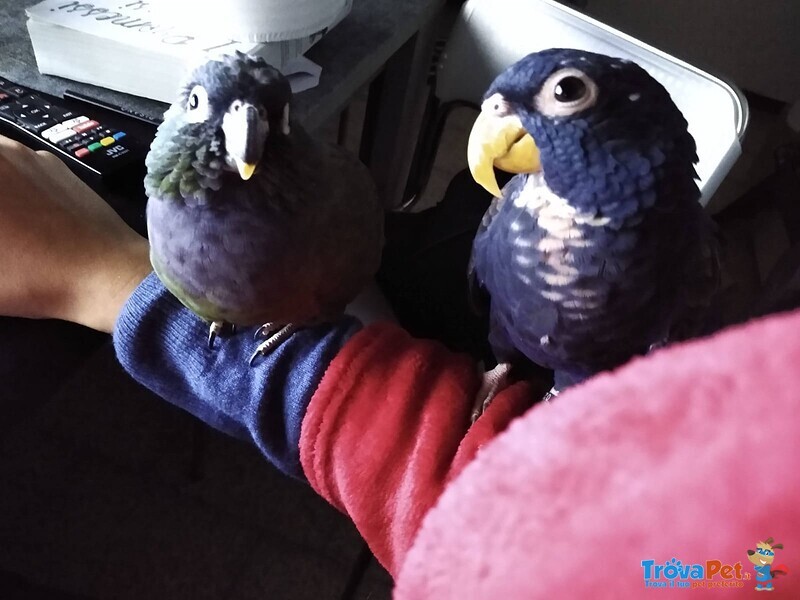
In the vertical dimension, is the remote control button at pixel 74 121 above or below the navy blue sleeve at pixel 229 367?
above

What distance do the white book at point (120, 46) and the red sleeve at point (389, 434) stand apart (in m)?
0.31

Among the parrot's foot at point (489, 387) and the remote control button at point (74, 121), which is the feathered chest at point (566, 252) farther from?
the remote control button at point (74, 121)

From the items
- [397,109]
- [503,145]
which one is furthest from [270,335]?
[397,109]

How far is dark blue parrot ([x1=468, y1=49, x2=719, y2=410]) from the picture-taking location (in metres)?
0.41

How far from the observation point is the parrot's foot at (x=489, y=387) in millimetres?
474

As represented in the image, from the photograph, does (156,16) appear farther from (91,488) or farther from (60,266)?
(91,488)

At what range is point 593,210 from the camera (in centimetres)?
43

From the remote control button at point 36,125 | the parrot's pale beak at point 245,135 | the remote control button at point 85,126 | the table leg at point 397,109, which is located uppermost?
the parrot's pale beak at point 245,135

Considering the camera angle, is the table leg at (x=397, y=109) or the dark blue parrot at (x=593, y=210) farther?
the table leg at (x=397, y=109)

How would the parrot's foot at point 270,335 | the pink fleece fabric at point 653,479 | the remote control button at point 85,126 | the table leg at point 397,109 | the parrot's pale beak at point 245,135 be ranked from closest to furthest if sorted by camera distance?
the pink fleece fabric at point 653,479 → the parrot's pale beak at point 245,135 → the parrot's foot at point 270,335 → the remote control button at point 85,126 → the table leg at point 397,109

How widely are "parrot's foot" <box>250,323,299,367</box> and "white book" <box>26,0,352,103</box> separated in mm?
232

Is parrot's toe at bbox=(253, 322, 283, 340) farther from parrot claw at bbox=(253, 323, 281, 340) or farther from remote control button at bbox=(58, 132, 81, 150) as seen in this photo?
remote control button at bbox=(58, 132, 81, 150)

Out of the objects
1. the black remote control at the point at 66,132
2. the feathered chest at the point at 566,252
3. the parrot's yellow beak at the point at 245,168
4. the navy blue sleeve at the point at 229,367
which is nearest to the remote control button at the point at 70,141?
the black remote control at the point at 66,132

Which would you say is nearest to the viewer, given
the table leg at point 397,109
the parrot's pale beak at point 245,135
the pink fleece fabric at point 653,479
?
the pink fleece fabric at point 653,479
